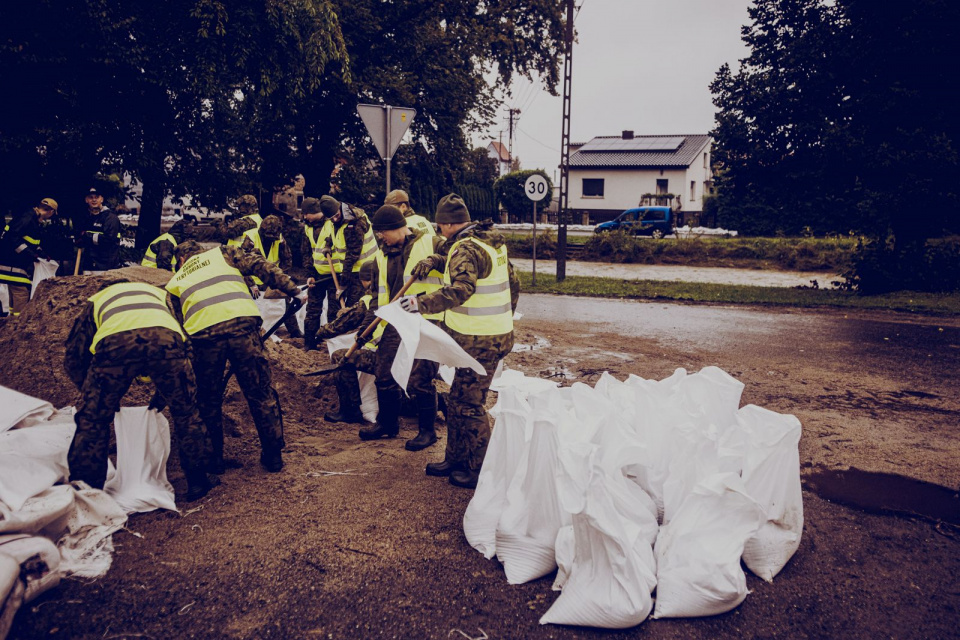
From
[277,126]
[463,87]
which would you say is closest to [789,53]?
[463,87]

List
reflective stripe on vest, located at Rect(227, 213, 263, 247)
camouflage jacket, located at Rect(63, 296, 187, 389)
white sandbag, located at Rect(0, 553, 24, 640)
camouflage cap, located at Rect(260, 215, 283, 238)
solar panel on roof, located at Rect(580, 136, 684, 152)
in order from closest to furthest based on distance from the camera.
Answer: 1. white sandbag, located at Rect(0, 553, 24, 640)
2. camouflage jacket, located at Rect(63, 296, 187, 389)
3. camouflage cap, located at Rect(260, 215, 283, 238)
4. reflective stripe on vest, located at Rect(227, 213, 263, 247)
5. solar panel on roof, located at Rect(580, 136, 684, 152)

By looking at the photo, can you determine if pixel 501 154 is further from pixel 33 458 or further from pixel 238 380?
pixel 33 458

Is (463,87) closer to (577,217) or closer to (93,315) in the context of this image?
(93,315)

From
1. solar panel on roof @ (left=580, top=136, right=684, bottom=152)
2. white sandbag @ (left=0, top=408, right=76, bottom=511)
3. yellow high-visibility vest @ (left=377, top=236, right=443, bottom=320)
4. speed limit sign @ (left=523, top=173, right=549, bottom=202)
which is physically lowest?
white sandbag @ (left=0, top=408, right=76, bottom=511)

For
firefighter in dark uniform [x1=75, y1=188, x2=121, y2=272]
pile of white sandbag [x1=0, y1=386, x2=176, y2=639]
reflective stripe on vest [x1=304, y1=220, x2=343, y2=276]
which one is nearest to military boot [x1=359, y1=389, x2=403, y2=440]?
pile of white sandbag [x1=0, y1=386, x2=176, y2=639]

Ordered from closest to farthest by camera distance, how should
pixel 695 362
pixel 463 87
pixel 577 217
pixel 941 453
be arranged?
pixel 941 453
pixel 695 362
pixel 463 87
pixel 577 217

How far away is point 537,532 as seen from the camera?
3330mm

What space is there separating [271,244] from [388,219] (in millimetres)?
2161

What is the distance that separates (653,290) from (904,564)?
458 inches

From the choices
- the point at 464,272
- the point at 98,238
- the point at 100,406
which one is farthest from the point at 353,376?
the point at 98,238

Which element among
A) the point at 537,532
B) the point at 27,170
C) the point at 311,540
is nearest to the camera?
the point at 537,532

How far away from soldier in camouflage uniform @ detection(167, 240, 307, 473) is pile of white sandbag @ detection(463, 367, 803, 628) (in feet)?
5.24

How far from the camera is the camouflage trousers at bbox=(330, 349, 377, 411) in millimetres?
5477

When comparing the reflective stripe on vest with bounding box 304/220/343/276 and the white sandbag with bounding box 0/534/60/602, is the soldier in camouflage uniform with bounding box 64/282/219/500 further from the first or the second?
the reflective stripe on vest with bounding box 304/220/343/276
